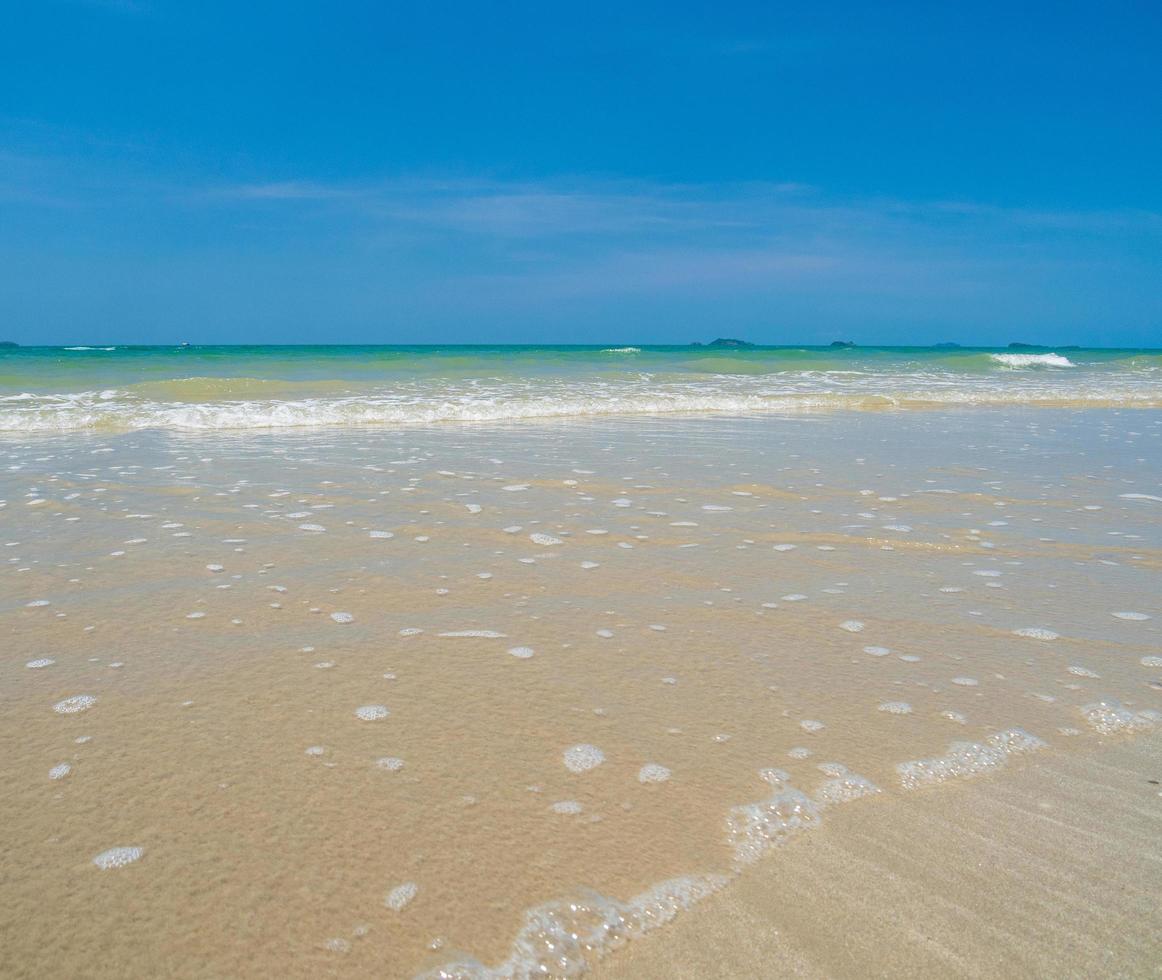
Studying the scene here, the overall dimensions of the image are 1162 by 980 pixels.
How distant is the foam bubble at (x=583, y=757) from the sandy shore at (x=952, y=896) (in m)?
0.54

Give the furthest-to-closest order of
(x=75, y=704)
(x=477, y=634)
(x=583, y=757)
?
(x=477, y=634) → (x=75, y=704) → (x=583, y=757)

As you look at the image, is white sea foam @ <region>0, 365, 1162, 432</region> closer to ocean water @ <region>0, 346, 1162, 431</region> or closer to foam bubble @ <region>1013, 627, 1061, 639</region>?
ocean water @ <region>0, 346, 1162, 431</region>

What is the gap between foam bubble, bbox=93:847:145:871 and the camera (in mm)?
1757

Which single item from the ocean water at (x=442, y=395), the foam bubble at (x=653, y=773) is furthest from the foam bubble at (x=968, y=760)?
the ocean water at (x=442, y=395)

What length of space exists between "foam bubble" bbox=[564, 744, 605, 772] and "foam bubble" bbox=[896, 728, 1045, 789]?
807mm

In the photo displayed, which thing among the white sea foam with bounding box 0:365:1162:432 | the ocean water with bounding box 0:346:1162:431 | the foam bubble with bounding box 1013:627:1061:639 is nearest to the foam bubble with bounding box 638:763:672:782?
the foam bubble with bounding box 1013:627:1061:639

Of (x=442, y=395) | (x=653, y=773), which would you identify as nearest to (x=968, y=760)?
(x=653, y=773)

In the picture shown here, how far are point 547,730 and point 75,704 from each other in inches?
57.4

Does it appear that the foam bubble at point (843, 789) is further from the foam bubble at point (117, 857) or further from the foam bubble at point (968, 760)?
the foam bubble at point (117, 857)

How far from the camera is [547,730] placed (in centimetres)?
239

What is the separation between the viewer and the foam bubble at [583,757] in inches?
86.6

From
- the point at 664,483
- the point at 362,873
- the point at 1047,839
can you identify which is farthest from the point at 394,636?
the point at 664,483

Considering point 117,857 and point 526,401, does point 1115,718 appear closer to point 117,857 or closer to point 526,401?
point 117,857

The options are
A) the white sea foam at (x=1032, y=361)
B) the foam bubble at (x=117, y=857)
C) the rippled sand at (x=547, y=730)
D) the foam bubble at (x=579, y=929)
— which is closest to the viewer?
the foam bubble at (x=579, y=929)
